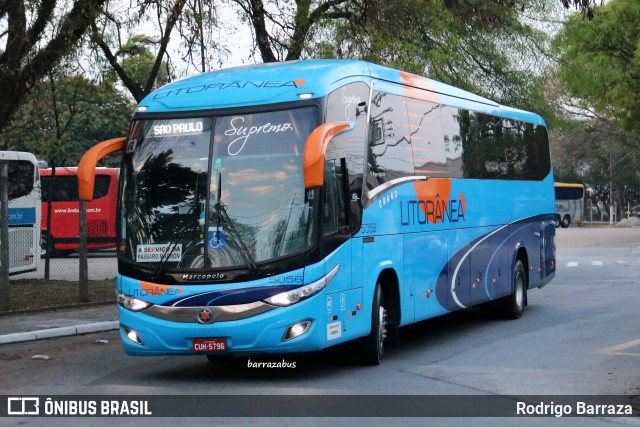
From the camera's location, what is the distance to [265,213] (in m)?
10.8

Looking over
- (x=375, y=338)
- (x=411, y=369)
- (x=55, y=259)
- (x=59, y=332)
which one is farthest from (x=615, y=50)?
(x=411, y=369)

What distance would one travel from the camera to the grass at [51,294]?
19031mm

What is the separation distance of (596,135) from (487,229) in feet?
243

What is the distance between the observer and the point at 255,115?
36.6 feet

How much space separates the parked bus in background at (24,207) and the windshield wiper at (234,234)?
1505 centimetres


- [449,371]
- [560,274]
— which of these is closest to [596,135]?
[560,274]

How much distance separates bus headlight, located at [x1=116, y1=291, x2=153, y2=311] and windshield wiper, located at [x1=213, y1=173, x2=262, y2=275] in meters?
1.05

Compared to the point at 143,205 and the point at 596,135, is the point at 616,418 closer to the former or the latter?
the point at 143,205

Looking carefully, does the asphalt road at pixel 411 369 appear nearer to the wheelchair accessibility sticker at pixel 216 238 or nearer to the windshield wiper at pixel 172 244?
the windshield wiper at pixel 172 244

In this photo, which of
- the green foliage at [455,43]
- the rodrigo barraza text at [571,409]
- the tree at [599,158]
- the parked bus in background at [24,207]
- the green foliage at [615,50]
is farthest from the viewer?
the tree at [599,158]

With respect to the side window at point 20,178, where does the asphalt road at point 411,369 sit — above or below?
below

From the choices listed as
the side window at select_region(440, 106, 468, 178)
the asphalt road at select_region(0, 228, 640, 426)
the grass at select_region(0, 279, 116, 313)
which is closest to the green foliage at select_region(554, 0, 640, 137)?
the grass at select_region(0, 279, 116, 313)

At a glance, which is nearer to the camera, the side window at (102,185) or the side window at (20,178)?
the side window at (20,178)

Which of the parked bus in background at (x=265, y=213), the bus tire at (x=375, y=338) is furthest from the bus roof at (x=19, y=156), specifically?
the bus tire at (x=375, y=338)
